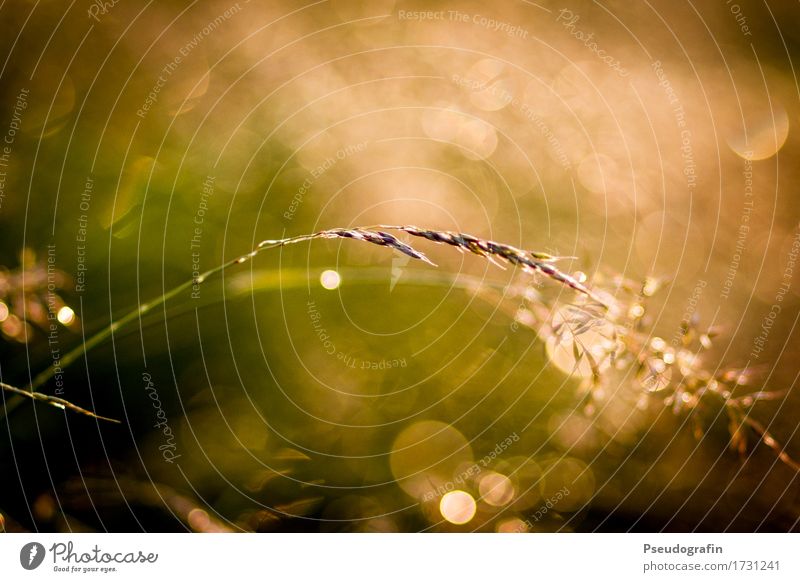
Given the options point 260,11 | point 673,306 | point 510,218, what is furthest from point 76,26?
point 673,306

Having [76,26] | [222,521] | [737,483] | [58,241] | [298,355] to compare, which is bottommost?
[737,483]

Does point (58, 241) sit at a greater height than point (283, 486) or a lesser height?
greater

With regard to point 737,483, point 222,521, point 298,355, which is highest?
point 298,355

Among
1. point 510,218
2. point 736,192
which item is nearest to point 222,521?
point 510,218

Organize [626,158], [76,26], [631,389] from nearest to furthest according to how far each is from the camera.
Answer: [631,389] → [76,26] → [626,158]

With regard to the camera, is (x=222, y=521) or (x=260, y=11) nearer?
(x=222, y=521)

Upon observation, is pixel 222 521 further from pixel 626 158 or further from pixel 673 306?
pixel 626 158
